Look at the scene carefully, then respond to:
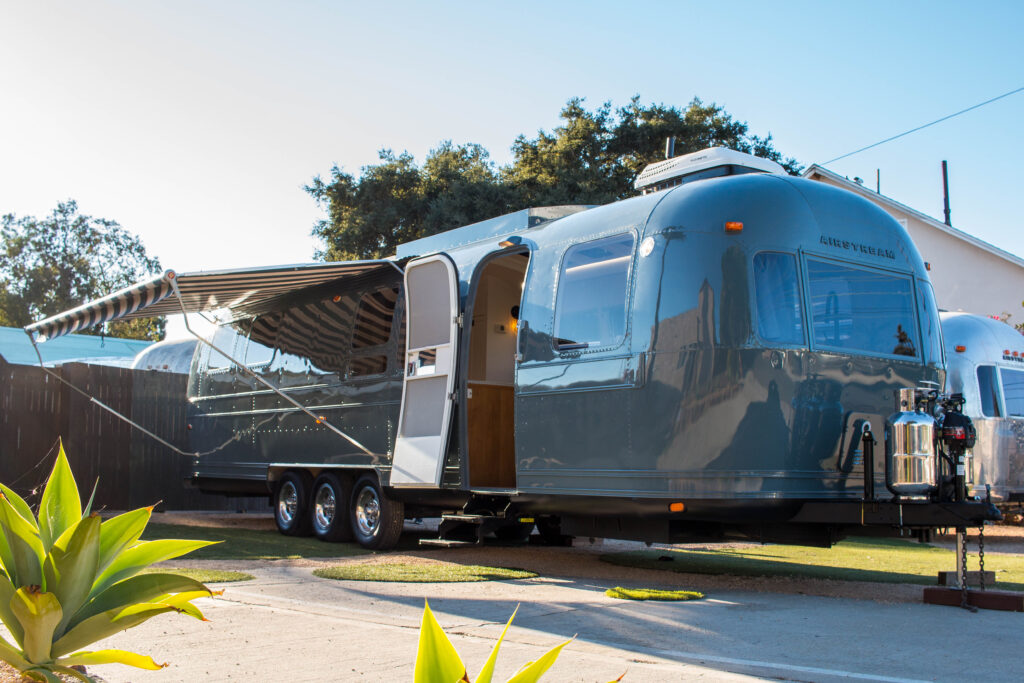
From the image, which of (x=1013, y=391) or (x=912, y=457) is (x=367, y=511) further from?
(x=1013, y=391)

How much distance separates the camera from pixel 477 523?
8.67 m

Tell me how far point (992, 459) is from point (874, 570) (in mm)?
4016

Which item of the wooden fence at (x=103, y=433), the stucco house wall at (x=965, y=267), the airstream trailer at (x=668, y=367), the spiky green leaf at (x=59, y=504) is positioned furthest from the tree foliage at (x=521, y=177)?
the spiky green leaf at (x=59, y=504)

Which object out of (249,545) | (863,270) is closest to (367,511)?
(249,545)

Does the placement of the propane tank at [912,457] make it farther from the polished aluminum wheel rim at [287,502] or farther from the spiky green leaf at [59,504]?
the polished aluminum wheel rim at [287,502]

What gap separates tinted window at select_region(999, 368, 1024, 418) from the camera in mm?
13009

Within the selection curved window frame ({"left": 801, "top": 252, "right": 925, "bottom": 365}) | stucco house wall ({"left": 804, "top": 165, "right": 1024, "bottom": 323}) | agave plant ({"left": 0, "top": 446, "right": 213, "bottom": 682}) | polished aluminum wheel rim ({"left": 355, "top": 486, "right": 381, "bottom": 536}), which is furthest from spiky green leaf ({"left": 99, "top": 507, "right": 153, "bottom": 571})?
stucco house wall ({"left": 804, "top": 165, "right": 1024, "bottom": 323})

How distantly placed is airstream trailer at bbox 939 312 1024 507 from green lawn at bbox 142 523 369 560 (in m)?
8.07

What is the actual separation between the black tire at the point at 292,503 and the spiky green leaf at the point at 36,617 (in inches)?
352

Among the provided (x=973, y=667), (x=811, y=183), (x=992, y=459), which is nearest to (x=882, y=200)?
(x=992, y=459)

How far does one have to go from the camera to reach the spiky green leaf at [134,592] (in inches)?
Result: 123

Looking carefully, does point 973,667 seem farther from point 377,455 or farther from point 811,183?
point 377,455

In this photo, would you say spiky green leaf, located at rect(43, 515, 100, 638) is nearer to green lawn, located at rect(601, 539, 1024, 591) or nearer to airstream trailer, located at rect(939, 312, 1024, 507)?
green lawn, located at rect(601, 539, 1024, 591)

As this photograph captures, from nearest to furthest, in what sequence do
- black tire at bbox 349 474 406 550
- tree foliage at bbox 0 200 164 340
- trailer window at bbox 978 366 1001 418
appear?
black tire at bbox 349 474 406 550 < trailer window at bbox 978 366 1001 418 < tree foliage at bbox 0 200 164 340
